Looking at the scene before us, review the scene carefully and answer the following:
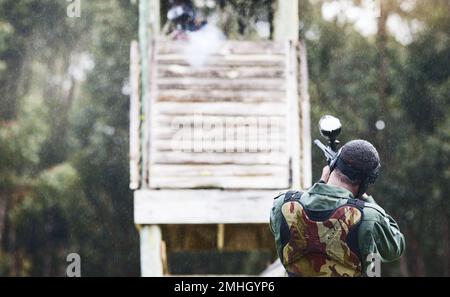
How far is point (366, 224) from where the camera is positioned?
13.0 feet

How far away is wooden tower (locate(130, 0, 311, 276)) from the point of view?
8.99 metres

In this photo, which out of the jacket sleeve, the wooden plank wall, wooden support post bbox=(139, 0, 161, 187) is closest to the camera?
the jacket sleeve

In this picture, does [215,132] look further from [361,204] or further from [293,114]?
[361,204]

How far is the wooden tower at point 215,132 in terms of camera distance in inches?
354

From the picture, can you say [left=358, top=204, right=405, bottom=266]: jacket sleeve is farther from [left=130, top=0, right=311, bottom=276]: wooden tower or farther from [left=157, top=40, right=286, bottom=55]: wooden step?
[left=157, top=40, right=286, bottom=55]: wooden step

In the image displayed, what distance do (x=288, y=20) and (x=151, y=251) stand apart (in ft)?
10.6

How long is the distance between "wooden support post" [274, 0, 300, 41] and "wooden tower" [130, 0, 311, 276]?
2 cm

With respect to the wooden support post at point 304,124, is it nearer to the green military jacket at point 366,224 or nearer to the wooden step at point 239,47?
the wooden step at point 239,47

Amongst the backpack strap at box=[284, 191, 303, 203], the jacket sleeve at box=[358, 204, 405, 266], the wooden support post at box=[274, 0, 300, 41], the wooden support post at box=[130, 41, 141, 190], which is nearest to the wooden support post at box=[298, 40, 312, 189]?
the wooden support post at box=[274, 0, 300, 41]

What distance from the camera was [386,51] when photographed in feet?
70.8
